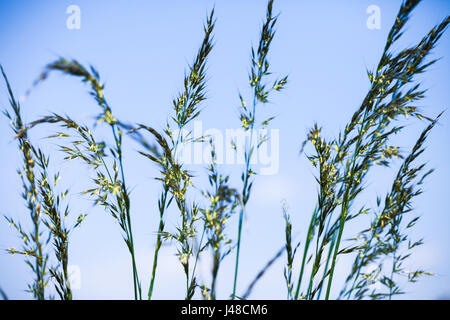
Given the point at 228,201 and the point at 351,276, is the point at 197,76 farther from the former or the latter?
the point at 351,276

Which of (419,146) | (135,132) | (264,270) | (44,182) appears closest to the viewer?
(135,132)

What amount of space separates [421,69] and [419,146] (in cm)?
23

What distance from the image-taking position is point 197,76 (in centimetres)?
112

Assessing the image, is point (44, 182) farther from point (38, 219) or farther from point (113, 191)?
point (113, 191)

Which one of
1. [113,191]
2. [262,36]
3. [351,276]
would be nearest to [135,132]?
[113,191]

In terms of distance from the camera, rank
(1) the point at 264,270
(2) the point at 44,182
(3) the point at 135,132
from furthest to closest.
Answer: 1. (2) the point at 44,182
2. (1) the point at 264,270
3. (3) the point at 135,132

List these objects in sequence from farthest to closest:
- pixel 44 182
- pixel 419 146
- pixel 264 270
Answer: pixel 419 146 < pixel 44 182 < pixel 264 270

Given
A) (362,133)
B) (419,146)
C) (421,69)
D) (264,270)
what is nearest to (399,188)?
(419,146)

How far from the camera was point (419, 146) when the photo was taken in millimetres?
1147

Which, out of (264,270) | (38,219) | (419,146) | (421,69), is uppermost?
(421,69)
